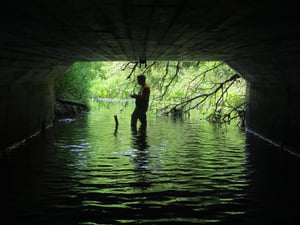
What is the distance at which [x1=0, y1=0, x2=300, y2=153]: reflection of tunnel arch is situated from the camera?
6.12 meters

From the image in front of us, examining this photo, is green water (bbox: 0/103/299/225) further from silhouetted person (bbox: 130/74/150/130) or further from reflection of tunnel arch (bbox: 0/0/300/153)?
silhouetted person (bbox: 130/74/150/130)

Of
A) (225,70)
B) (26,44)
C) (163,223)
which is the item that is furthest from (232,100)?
(163,223)

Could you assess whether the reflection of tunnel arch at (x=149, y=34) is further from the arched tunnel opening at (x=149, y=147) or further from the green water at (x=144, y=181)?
the green water at (x=144, y=181)

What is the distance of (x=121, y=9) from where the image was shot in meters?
6.23

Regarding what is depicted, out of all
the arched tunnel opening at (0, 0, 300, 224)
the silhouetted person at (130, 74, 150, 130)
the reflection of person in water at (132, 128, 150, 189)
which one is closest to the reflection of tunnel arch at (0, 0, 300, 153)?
the arched tunnel opening at (0, 0, 300, 224)

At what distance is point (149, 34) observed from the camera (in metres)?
9.19

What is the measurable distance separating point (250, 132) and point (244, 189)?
11.9 metres

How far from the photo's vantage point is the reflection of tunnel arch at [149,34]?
6.12 meters

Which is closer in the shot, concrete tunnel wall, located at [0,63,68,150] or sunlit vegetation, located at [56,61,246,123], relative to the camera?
concrete tunnel wall, located at [0,63,68,150]

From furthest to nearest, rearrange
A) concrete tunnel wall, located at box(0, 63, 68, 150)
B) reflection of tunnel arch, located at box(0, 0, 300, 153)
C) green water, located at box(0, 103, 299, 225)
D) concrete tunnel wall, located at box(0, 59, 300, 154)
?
concrete tunnel wall, located at box(0, 59, 300, 154), concrete tunnel wall, located at box(0, 63, 68, 150), green water, located at box(0, 103, 299, 225), reflection of tunnel arch, located at box(0, 0, 300, 153)

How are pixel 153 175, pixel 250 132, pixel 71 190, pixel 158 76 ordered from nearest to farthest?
pixel 71 190 → pixel 153 175 → pixel 250 132 → pixel 158 76

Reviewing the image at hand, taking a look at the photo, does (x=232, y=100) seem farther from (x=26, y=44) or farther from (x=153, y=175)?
(x=26, y=44)

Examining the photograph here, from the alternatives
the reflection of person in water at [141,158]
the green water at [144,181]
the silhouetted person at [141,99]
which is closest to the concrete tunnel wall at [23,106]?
the green water at [144,181]

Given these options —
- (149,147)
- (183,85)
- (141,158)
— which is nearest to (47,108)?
(149,147)
